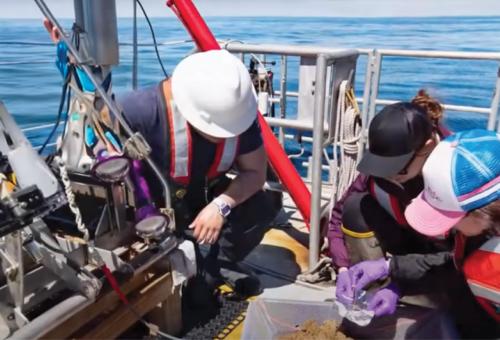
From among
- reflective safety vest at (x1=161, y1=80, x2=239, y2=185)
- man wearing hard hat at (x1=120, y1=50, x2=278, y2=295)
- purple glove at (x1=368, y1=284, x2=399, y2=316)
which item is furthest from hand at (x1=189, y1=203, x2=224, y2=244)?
purple glove at (x1=368, y1=284, x2=399, y2=316)

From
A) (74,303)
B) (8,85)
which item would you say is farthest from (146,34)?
(74,303)

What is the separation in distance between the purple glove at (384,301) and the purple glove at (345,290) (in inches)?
3.1

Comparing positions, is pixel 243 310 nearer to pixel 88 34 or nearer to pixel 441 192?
pixel 441 192

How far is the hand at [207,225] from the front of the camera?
1.76 m

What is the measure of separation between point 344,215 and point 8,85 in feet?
36.4

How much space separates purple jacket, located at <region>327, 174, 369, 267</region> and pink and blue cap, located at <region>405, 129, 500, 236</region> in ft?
1.99

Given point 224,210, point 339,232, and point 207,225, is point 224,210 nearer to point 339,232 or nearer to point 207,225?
point 207,225

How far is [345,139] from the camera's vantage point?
2.27m

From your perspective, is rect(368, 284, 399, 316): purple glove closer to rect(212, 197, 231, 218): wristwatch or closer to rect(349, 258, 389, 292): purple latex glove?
rect(349, 258, 389, 292): purple latex glove

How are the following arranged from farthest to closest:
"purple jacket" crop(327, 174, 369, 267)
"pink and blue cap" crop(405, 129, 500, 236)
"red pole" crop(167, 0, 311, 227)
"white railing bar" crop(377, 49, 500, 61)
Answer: "white railing bar" crop(377, 49, 500, 61), "red pole" crop(167, 0, 311, 227), "purple jacket" crop(327, 174, 369, 267), "pink and blue cap" crop(405, 129, 500, 236)

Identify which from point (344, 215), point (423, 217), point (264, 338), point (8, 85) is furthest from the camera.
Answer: point (8, 85)

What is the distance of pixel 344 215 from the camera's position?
6.52 feet

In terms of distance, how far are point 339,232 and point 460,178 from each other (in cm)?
84

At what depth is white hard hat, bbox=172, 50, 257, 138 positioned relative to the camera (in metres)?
1.66
